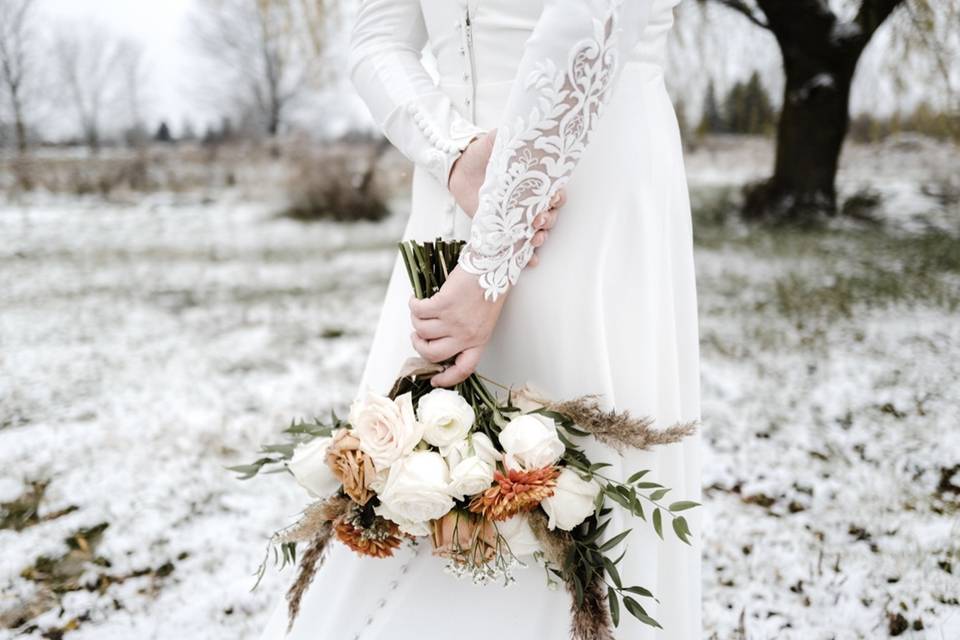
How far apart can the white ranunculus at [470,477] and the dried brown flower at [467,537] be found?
0.16ft

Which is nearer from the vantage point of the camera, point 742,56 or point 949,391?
point 949,391

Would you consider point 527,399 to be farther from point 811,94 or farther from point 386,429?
point 811,94

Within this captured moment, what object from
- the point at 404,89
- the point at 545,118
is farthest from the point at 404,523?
the point at 404,89

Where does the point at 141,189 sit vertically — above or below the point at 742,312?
above

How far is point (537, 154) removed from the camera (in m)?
0.98

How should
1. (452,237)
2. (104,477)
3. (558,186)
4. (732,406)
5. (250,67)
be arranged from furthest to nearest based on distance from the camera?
(250,67), (732,406), (104,477), (452,237), (558,186)

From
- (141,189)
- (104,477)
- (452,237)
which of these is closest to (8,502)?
(104,477)

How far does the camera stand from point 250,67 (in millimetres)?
20141

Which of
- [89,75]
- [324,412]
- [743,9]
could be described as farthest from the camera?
[89,75]

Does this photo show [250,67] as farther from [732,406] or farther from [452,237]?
[452,237]

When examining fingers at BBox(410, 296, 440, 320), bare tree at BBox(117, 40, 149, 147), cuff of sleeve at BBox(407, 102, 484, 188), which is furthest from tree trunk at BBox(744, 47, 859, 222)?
bare tree at BBox(117, 40, 149, 147)

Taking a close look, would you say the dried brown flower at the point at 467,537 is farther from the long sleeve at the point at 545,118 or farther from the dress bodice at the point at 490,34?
the dress bodice at the point at 490,34

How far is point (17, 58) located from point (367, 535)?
1508 cm

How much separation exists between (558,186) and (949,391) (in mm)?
3965
